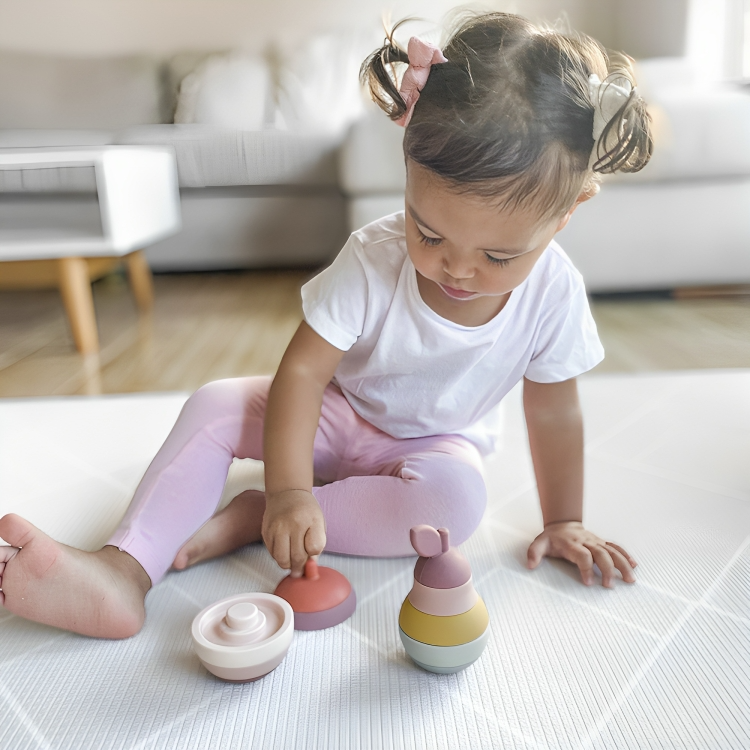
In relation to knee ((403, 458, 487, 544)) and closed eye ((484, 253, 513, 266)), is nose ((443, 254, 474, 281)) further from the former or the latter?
knee ((403, 458, 487, 544))

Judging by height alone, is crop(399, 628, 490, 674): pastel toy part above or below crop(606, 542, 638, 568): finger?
above

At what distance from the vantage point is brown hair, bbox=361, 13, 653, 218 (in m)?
0.38

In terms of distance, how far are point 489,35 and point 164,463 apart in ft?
1.19

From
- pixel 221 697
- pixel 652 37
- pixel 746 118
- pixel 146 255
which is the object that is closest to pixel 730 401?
pixel 652 37

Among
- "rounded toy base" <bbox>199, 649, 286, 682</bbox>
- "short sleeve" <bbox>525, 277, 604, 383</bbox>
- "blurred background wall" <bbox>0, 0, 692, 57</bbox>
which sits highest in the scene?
"blurred background wall" <bbox>0, 0, 692, 57</bbox>

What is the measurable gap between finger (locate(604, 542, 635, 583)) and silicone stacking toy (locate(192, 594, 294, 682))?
0.80 ft

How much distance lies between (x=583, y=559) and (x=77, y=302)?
0.93 meters

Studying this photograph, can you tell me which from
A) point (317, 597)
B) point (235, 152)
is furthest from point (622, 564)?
point (235, 152)

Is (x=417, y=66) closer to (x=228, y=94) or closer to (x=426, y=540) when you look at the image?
(x=426, y=540)

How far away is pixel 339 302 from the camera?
19.9 inches

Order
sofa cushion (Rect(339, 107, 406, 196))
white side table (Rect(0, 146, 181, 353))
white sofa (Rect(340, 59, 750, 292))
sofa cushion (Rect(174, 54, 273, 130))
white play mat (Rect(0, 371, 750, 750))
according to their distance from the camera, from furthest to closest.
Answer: white sofa (Rect(340, 59, 750, 292))
sofa cushion (Rect(339, 107, 406, 196))
white side table (Rect(0, 146, 181, 353))
sofa cushion (Rect(174, 54, 273, 130))
white play mat (Rect(0, 371, 750, 750))

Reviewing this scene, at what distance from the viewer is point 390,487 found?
52 cm

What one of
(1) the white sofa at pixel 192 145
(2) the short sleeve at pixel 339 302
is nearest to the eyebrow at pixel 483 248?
(2) the short sleeve at pixel 339 302

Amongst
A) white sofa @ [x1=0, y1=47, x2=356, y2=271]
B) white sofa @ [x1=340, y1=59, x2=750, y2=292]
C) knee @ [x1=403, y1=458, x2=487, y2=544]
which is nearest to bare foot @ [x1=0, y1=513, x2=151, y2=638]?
knee @ [x1=403, y1=458, x2=487, y2=544]
